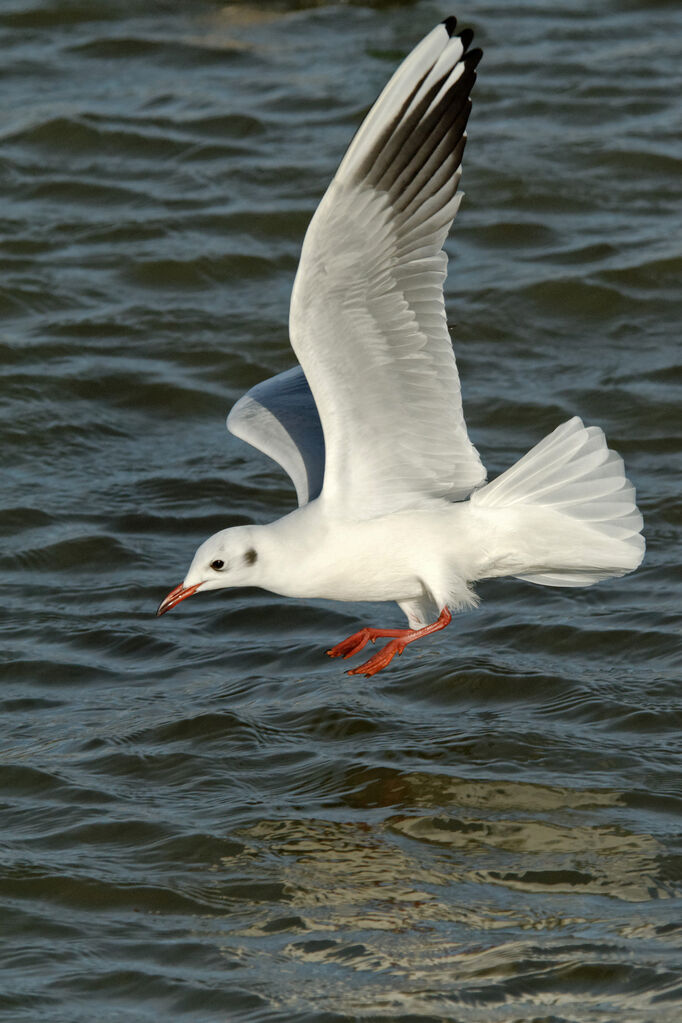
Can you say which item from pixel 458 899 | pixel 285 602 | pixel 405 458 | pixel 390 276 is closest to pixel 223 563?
pixel 405 458

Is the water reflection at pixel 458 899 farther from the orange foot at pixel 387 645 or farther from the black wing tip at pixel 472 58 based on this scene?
the black wing tip at pixel 472 58

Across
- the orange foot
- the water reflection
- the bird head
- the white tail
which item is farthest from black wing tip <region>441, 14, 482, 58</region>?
the water reflection

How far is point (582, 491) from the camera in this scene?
18.2 feet

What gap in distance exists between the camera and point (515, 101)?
11.8 meters

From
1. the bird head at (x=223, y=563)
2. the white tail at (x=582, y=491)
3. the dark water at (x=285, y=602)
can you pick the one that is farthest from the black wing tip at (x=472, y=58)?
the dark water at (x=285, y=602)

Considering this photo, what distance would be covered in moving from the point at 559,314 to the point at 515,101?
2.91 meters

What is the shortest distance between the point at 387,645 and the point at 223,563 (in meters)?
0.72

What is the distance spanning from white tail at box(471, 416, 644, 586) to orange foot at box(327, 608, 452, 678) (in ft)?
1.49

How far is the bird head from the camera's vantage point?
555 centimetres

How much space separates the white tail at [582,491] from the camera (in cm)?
550

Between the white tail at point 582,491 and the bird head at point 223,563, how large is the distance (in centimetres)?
78

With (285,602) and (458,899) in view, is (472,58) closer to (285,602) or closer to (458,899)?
(458,899)

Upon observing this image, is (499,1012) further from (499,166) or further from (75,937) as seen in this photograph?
(499,166)

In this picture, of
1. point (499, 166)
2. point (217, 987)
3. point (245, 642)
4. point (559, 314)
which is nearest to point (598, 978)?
point (217, 987)
